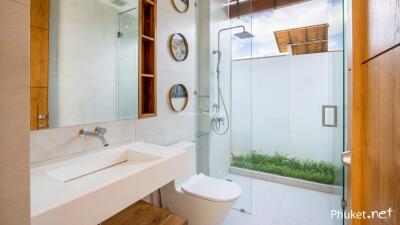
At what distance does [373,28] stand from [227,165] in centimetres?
253

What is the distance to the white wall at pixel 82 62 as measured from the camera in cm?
117

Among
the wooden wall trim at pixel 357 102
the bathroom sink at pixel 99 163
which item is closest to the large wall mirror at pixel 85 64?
the bathroom sink at pixel 99 163

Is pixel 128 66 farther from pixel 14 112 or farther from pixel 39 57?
pixel 14 112

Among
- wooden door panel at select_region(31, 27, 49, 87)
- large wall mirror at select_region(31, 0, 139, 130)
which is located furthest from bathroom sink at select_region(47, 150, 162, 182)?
wooden door panel at select_region(31, 27, 49, 87)

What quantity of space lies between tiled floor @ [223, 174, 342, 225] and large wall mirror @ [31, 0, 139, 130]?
5.28 feet

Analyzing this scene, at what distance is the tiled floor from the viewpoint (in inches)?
80.7

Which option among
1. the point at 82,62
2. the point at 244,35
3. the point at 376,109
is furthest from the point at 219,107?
the point at 376,109

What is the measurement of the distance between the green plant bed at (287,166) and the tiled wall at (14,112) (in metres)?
2.74

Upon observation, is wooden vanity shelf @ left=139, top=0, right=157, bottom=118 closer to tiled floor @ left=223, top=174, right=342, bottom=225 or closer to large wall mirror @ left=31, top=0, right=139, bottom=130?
large wall mirror @ left=31, top=0, right=139, bottom=130

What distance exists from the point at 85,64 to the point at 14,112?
1.06 metres

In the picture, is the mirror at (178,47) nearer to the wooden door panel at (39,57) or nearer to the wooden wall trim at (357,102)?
the wooden door panel at (39,57)

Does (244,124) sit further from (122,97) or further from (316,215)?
(122,97)

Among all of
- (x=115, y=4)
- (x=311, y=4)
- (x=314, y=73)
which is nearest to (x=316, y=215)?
(x=314, y=73)

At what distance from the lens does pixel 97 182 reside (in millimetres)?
1120
